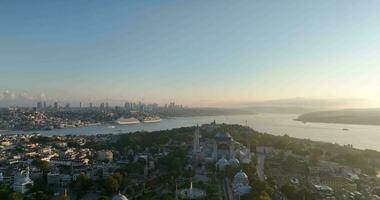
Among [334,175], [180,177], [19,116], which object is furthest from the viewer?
[19,116]

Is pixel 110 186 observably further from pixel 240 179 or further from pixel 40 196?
pixel 240 179

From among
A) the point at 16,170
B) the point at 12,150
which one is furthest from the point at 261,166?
the point at 12,150

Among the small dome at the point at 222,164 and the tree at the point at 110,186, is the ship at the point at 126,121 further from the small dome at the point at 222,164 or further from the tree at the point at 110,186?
the tree at the point at 110,186

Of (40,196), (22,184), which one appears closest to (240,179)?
(40,196)

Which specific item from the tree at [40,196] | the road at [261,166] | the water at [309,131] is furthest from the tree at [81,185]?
the water at [309,131]

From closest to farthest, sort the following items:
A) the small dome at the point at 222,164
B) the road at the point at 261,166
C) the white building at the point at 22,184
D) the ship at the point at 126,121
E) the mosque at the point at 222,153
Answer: the white building at the point at 22,184
the road at the point at 261,166
the small dome at the point at 222,164
the mosque at the point at 222,153
the ship at the point at 126,121

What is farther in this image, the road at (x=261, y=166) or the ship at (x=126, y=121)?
the ship at (x=126, y=121)

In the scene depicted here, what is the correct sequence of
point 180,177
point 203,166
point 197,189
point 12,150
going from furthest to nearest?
point 12,150 < point 203,166 < point 180,177 < point 197,189

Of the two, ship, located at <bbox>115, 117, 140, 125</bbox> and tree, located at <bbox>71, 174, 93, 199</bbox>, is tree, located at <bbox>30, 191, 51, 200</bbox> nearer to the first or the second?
tree, located at <bbox>71, 174, 93, 199</bbox>

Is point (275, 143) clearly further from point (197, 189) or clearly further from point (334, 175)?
point (197, 189)

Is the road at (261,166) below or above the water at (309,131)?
above

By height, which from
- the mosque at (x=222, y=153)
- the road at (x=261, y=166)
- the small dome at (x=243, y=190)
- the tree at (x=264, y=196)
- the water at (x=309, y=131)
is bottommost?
the water at (x=309, y=131)
